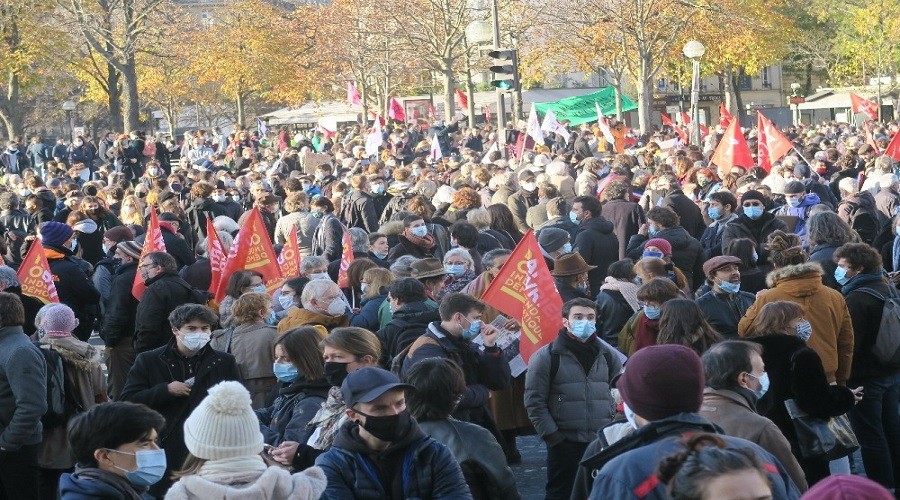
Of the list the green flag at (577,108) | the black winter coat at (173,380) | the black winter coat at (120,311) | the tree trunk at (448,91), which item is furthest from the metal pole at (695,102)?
the black winter coat at (173,380)

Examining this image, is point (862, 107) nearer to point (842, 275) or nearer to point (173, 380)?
point (842, 275)

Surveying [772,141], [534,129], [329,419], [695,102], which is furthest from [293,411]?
[695,102]

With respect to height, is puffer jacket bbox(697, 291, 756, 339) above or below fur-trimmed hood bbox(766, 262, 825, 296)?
below

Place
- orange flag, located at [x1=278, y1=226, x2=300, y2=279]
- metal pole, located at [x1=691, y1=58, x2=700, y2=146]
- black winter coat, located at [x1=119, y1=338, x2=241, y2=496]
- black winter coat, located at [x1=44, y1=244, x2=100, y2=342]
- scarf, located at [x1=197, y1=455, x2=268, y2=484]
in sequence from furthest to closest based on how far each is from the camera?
metal pole, located at [x1=691, y1=58, x2=700, y2=146], orange flag, located at [x1=278, y1=226, x2=300, y2=279], black winter coat, located at [x1=44, y1=244, x2=100, y2=342], black winter coat, located at [x1=119, y1=338, x2=241, y2=496], scarf, located at [x1=197, y1=455, x2=268, y2=484]

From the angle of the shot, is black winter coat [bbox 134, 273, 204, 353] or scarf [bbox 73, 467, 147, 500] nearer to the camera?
scarf [bbox 73, 467, 147, 500]

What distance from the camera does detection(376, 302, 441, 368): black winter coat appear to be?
7.70 meters

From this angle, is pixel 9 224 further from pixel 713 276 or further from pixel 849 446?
pixel 849 446

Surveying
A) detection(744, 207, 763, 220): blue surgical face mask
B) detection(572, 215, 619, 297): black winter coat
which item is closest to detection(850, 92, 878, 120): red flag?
detection(744, 207, 763, 220): blue surgical face mask

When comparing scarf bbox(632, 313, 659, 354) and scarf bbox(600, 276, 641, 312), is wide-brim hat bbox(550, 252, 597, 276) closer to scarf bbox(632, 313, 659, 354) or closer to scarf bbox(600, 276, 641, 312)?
scarf bbox(600, 276, 641, 312)

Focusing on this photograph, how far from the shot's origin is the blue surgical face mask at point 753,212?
39.8 ft

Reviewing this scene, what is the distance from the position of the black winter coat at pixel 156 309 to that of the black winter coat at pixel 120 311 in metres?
0.78

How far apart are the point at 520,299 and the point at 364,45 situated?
42878mm

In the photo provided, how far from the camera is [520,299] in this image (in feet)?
27.3

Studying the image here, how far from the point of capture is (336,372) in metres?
6.00
